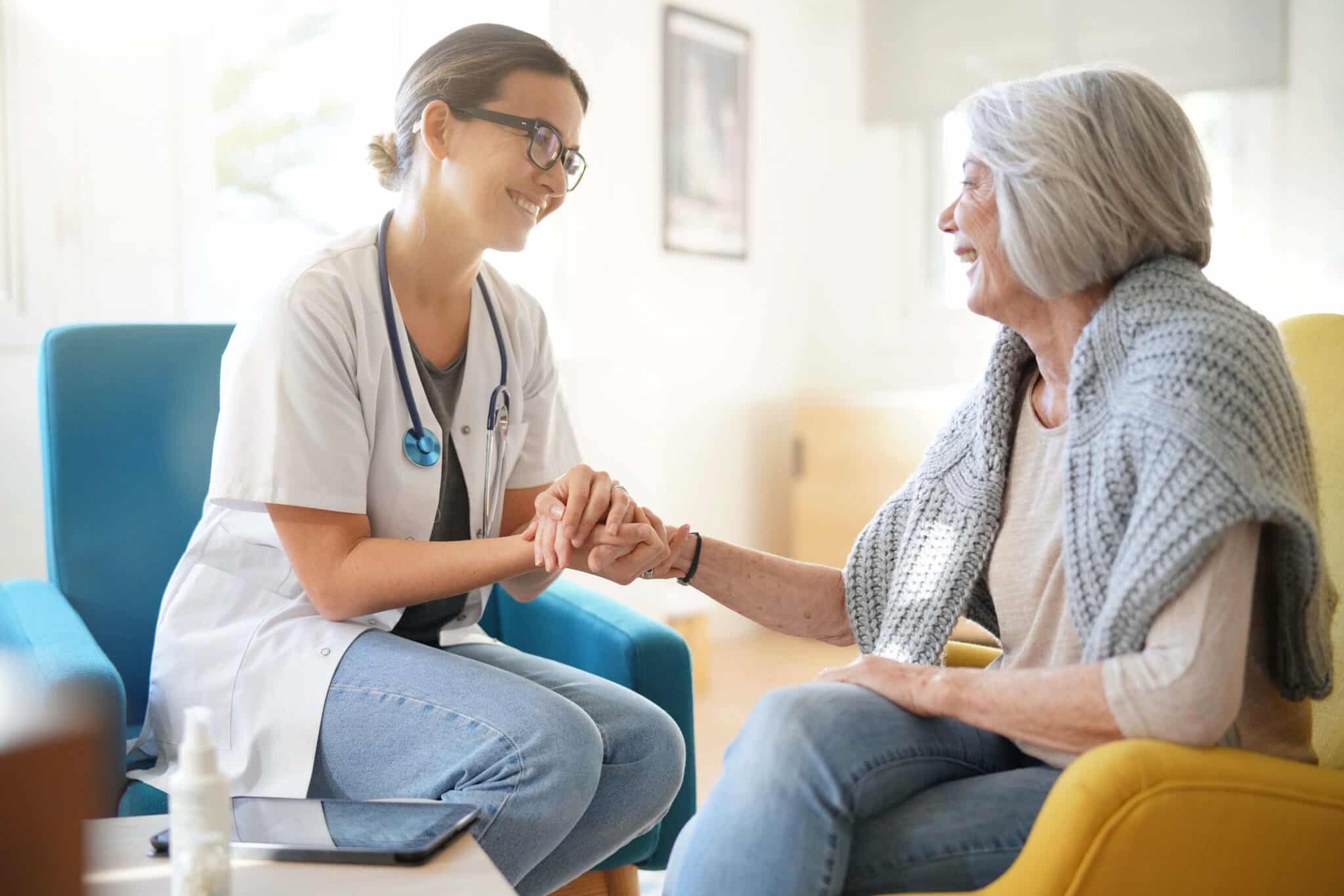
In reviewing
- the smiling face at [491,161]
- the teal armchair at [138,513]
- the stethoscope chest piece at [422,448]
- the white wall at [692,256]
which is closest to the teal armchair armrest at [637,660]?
the teal armchair at [138,513]

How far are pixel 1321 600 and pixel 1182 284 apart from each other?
336mm

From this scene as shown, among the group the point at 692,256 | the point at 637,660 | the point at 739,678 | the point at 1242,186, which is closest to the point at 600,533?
the point at 637,660

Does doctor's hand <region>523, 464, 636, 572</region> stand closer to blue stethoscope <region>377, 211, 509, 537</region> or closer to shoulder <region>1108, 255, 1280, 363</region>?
blue stethoscope <region>377, 211, 509, 537</region>

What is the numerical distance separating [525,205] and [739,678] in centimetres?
253

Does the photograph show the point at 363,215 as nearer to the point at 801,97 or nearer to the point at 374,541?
the point at 374,541

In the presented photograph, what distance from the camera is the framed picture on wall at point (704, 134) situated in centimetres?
420

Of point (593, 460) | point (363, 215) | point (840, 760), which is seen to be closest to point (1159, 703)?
point (840, 760)

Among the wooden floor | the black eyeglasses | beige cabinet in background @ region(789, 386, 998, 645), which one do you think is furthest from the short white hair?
beige cabinet in background @ region(789, 386, 998, 645)

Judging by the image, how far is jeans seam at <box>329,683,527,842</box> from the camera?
1.40 meters

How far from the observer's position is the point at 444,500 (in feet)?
5.69

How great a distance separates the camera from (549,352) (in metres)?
1.95

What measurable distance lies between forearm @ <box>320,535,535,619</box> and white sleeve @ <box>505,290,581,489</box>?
30 cm

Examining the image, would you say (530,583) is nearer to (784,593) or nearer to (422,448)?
(422,448)

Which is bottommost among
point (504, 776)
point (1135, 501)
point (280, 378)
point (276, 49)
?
point (504, 776)
